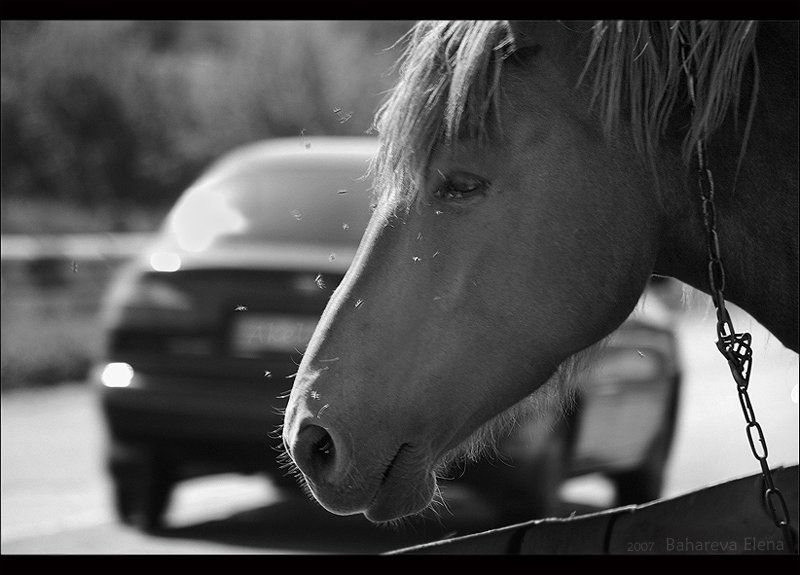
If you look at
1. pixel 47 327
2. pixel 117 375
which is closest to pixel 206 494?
pixel 117 375

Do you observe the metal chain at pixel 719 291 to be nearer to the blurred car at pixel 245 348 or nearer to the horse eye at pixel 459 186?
the horse eye at pixel 459 186

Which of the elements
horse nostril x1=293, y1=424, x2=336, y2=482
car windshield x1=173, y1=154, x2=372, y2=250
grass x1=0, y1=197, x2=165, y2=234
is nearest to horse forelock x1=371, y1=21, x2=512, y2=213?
horse nostril x1=293, y1=424, x2=336, y2=482

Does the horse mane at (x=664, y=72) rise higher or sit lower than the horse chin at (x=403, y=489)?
higher

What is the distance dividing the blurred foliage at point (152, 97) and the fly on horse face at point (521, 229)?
7.72 metres

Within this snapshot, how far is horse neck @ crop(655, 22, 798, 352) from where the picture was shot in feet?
6.35

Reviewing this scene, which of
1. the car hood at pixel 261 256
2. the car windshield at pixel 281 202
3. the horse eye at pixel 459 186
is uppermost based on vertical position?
the car windshield at pixel 281 202

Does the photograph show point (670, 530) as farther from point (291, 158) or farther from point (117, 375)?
point (291, 158)

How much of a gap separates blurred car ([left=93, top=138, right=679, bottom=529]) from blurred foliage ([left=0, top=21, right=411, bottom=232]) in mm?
4184

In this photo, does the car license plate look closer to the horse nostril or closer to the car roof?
the car roof

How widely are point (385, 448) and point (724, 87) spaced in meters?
0.83

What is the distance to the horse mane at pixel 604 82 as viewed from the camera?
188cm

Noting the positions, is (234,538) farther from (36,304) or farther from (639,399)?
(36,304)

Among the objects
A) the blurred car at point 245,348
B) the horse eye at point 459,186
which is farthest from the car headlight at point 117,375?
the horse eye at point 459,186

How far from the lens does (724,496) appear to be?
1.77 m
